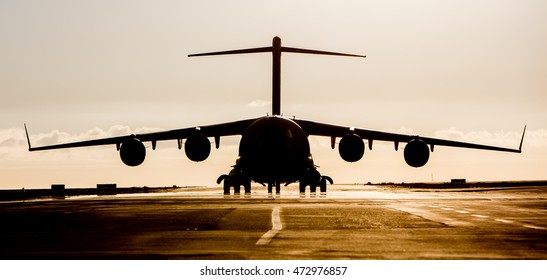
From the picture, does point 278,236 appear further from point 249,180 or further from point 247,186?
point 247,186

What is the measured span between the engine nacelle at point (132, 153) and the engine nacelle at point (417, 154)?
11.9 m

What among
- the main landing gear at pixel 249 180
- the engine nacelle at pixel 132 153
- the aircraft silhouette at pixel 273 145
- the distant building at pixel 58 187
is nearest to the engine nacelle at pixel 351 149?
the aircraft silhouette at pixel 273 145

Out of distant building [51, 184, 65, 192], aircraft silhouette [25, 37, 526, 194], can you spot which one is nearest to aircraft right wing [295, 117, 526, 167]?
aircraft silhouette [25, 37, 526, 194]

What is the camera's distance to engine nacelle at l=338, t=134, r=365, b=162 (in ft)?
123

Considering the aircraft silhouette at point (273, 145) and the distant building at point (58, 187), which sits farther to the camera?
the distant building at point (58, 187)

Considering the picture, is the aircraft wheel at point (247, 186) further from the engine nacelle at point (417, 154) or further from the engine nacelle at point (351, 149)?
the engine nacelle at point (417, 154)

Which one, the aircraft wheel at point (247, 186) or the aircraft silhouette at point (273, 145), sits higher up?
the aircraft silhouette at point (273, 145)

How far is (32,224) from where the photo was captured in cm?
1631

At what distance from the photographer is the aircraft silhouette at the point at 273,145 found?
36.8 m

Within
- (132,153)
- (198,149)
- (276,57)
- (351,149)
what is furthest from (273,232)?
(276,57)

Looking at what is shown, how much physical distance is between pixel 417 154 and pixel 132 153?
12731 mm
